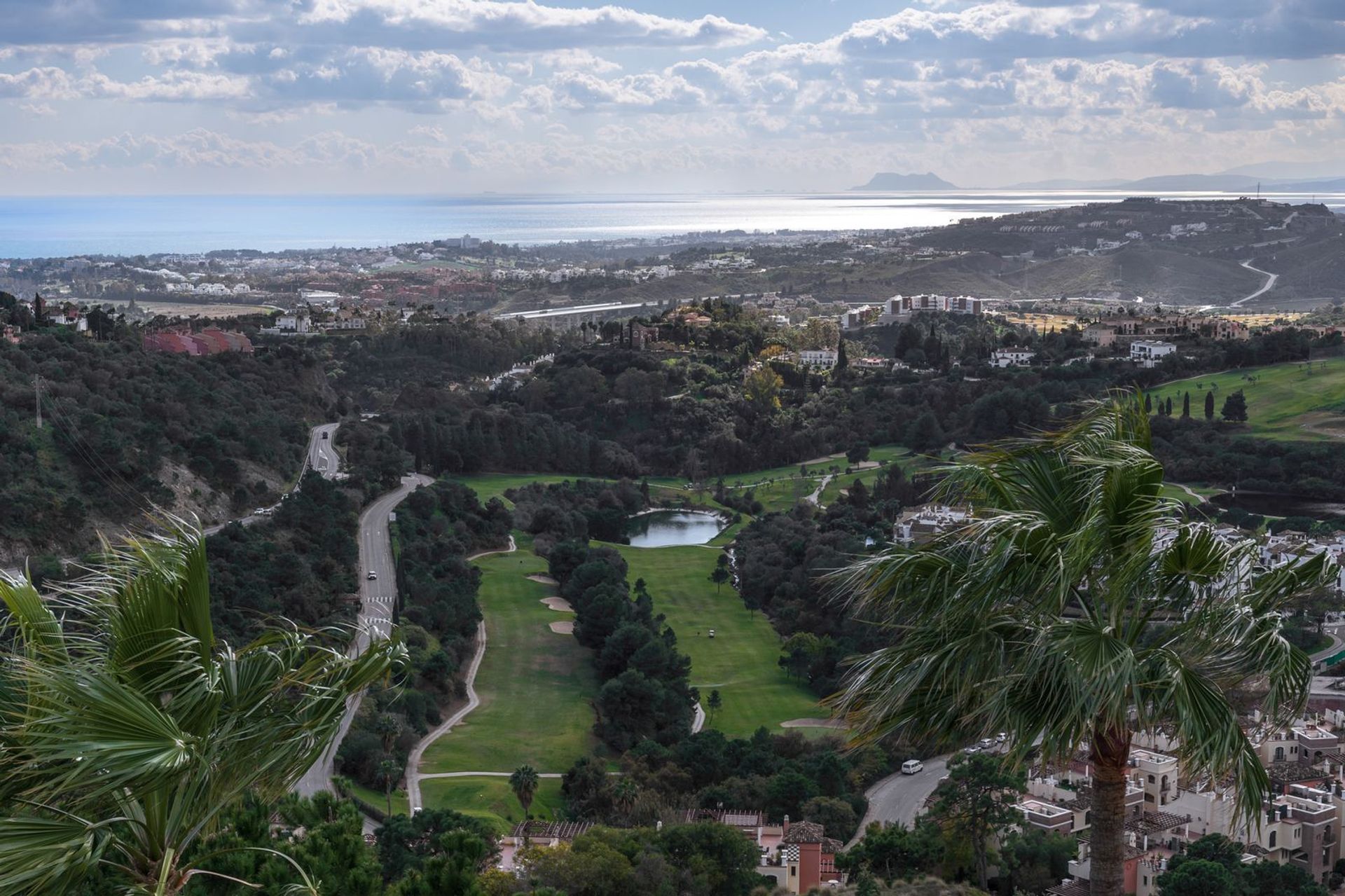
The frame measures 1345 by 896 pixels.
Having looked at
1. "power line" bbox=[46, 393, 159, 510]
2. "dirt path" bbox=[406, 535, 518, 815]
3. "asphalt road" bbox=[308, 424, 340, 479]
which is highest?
"power line" bbox=[46, 393, 159, 510]

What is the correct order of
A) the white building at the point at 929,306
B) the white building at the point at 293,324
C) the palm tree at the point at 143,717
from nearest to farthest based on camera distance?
the palm tree at the point at 143,717, the white building at the point at 293,324, the white building at the point at 929,306

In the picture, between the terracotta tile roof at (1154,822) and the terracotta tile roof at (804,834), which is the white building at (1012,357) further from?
the terracotta tile roof at (804,834)

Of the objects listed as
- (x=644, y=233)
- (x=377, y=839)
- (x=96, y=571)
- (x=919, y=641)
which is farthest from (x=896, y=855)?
(x=644, y=233)

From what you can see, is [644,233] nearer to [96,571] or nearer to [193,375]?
[193,375]

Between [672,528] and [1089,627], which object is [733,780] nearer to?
[1089,627]

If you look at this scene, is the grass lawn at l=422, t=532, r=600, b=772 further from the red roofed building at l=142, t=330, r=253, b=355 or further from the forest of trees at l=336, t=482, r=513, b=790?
the red roofed building at l=142, t=330, r=253, b=355

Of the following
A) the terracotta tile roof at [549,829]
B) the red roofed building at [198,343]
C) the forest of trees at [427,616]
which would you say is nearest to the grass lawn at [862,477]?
the forest of trees at [427,616]

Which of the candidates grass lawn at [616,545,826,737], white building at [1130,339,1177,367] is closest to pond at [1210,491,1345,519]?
grass lawn at [616,545,826,737]

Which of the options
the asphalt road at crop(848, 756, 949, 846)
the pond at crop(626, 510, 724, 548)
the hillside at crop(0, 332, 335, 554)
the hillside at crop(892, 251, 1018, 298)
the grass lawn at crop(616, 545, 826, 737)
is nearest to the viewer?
the asphalt road at crop(848, 756, 949, 846)
